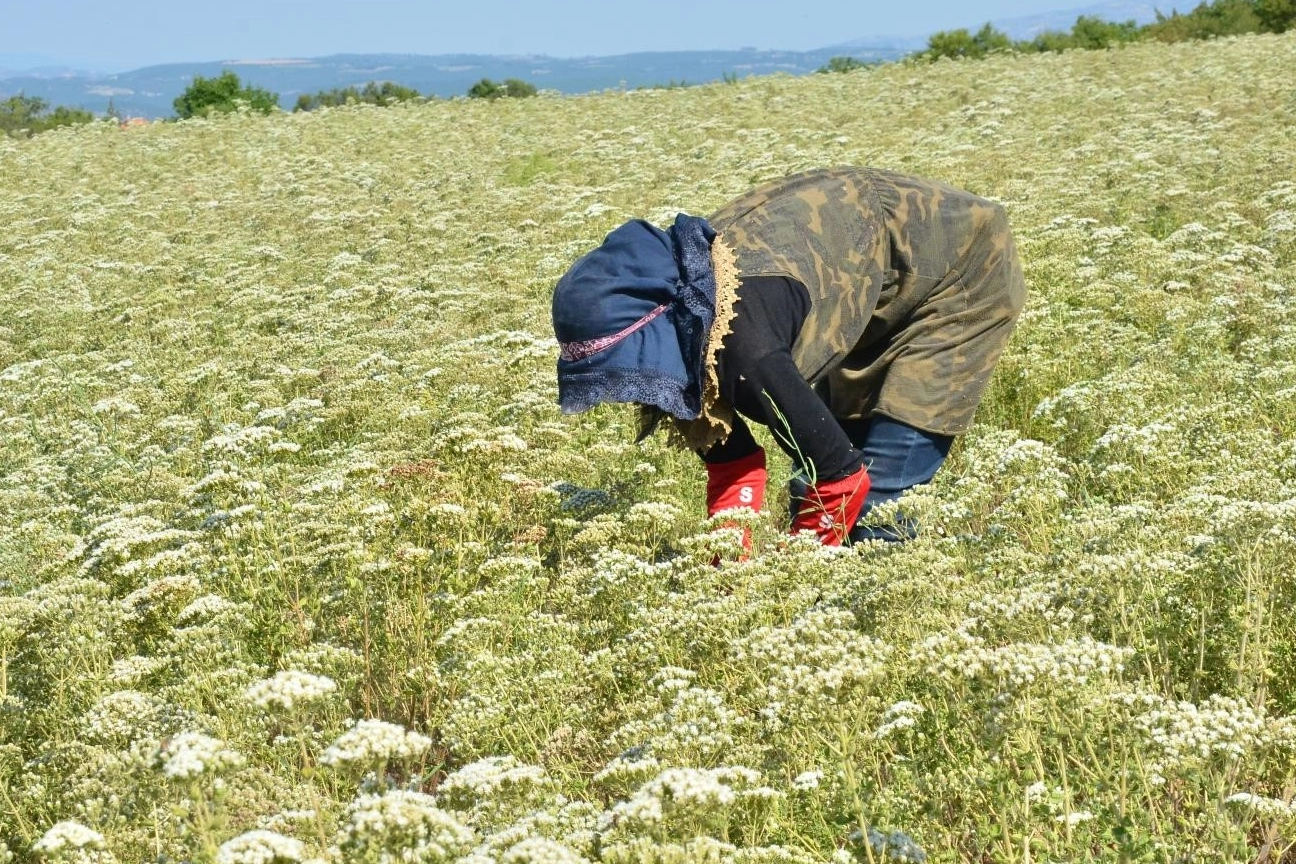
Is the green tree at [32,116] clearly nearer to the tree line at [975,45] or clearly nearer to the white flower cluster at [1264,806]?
the tree line at [975,45]

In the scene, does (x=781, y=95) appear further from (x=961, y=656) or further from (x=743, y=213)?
(x=961, y=656)

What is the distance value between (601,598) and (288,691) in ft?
5.37

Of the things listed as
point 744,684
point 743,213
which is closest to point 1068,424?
point 743,213

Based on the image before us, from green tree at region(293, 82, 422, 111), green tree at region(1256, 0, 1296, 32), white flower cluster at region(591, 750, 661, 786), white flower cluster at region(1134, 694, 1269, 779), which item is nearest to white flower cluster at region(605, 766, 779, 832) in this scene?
white flower cluster at region(591, 750, 661, 786)

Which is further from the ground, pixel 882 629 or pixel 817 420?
pixel 817 420

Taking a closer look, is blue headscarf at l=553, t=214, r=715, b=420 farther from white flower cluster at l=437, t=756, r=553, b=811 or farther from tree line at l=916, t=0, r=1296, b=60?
tree line at l=916, t=0, r=1296, b=60

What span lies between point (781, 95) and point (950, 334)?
71.9ft

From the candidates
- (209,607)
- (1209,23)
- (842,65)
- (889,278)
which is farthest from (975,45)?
(209,607)

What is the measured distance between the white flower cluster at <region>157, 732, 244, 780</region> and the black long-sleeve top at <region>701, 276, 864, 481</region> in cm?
223

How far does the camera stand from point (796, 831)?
10.9 feet

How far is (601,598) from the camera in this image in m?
4.41

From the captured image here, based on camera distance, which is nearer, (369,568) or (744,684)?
(744,684)

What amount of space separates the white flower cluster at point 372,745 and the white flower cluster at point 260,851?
215mm

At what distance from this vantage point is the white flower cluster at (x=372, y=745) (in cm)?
267
